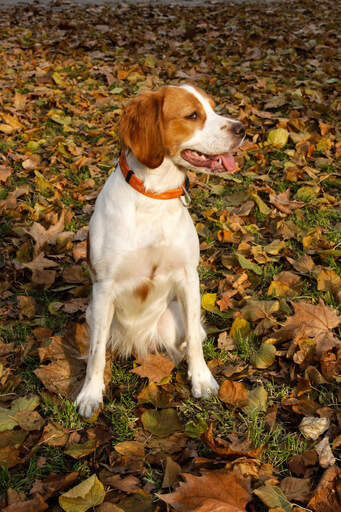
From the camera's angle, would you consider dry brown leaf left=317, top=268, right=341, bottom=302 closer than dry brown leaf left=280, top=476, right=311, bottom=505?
No

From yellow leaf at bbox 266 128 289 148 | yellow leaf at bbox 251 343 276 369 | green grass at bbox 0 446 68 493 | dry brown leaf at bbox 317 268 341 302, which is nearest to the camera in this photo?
green grass at bbox 0 446 68 493

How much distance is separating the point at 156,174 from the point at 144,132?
201 mm

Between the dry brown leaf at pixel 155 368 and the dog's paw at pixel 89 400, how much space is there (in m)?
0.22

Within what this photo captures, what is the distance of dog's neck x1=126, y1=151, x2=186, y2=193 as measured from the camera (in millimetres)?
2221

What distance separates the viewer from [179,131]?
2.28 m

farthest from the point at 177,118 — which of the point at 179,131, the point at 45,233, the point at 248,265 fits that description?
the point at 45,233

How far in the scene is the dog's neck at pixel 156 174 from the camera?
7.29ft

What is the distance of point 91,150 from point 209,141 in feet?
9.47

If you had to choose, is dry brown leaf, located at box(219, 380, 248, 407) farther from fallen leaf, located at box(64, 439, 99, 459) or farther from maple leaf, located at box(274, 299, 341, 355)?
fallen leaf, located at box(64, 439, 99, 459)

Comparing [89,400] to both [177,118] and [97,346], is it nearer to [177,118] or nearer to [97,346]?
[97,346]

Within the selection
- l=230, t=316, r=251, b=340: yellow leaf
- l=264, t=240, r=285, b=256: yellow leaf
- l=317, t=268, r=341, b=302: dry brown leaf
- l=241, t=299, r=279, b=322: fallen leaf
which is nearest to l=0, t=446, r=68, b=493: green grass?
l=230, t=316, r=251, b=340: yellow leaf

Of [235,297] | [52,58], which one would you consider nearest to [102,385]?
[235,297]

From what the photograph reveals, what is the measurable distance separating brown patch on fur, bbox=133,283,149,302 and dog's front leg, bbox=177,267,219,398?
0.18 meters

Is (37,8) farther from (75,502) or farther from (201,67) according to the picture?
(75,502)
